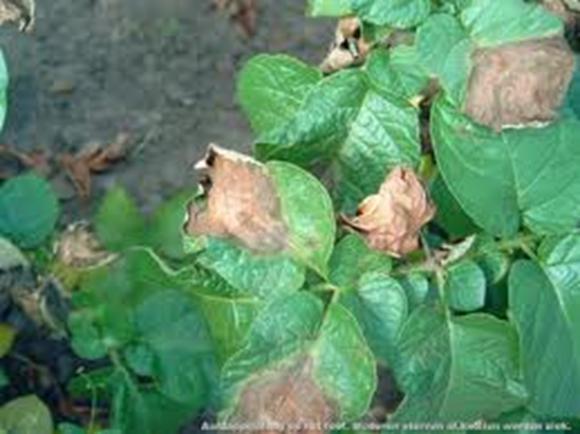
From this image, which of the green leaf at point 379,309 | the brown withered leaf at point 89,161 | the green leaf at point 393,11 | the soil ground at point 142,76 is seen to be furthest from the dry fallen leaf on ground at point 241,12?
the green leaf at point 379,309

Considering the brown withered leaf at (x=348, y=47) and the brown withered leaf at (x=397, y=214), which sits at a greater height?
the brown withered leaf at (x=348, y=47)

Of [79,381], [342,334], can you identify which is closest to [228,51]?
[79,381]

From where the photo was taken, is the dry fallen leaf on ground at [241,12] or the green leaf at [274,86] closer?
the green leaf at [274,86]

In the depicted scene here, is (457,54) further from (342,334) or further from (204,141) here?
(204,141)

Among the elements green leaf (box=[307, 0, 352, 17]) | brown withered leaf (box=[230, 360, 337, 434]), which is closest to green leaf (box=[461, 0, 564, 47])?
green leaf (box=[307, 0, 352, 17])

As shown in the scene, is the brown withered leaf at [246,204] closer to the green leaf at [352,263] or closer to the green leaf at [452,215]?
the green leaf at [352,263]

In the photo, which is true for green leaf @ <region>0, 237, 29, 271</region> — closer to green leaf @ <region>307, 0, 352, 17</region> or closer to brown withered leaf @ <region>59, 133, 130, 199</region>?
green leaf @ <region>307, 0, 352, 17</region>

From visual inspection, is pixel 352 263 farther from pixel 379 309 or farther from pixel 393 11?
pixel 393 11
